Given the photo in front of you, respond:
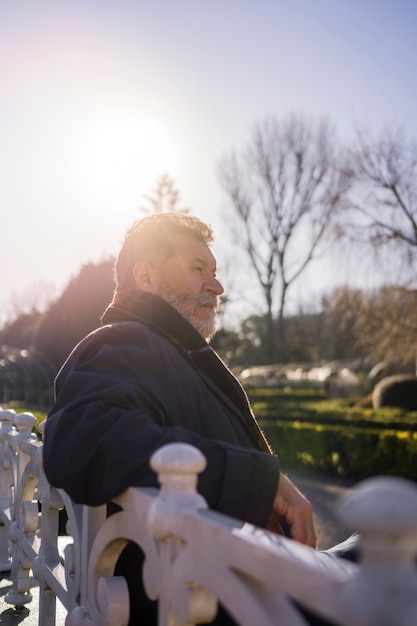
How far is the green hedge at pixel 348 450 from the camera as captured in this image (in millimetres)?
9039

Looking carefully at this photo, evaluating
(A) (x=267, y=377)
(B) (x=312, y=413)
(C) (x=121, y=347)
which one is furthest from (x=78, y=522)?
(A) (x=267, y=377)

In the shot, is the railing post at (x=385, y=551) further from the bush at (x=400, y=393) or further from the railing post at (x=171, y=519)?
the bush at (x=400, y=393)

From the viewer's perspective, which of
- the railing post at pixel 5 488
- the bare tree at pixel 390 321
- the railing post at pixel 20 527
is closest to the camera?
the railing post at pixel 20 527

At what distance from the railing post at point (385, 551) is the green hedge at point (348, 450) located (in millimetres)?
8483

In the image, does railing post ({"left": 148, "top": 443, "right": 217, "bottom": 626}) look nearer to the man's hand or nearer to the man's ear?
the man's hand

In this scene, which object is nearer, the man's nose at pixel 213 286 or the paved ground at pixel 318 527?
the man's nose at pixel 213 286

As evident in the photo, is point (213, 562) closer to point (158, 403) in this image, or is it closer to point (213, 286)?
point (158, 403)

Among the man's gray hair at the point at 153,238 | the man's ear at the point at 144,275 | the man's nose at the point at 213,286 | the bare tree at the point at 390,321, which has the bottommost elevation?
the man's nose at the point at 213,286

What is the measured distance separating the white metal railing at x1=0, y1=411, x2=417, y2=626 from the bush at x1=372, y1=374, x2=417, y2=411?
16.6m

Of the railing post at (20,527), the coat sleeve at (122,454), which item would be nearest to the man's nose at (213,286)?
the coat sleeve at (122,454)

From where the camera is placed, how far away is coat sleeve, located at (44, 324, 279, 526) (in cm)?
154

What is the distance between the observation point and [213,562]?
1074 millimetres

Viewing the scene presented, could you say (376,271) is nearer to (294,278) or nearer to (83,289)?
(83,289)

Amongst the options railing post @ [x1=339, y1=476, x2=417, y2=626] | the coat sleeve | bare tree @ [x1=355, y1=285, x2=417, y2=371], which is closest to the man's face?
the coat sleeve
